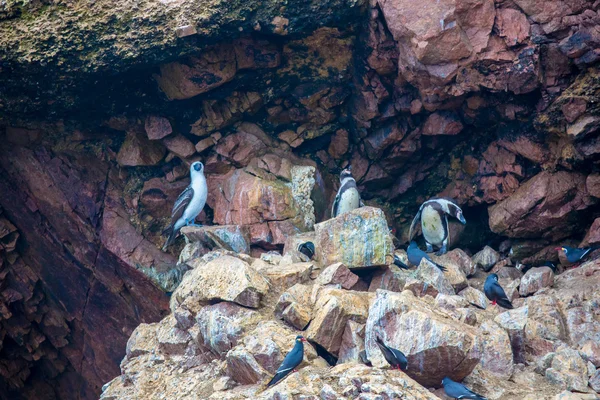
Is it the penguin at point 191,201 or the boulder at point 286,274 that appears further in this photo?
the penguin at point 191,201

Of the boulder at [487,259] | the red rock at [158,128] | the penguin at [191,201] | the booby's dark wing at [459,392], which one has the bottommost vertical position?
the boulder at [487,259]

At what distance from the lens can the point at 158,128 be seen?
11.4 m

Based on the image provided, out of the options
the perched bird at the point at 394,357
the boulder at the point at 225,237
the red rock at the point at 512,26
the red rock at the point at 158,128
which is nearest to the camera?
the perched bird at the point at 394,357

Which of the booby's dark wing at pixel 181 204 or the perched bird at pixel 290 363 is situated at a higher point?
the booby's dark wing at pixel 181 204

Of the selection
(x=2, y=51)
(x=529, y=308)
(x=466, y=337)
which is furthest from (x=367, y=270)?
(x=2, y=51)

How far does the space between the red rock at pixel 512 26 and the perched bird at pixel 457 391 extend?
5.13 metres

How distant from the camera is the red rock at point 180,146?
11572mm

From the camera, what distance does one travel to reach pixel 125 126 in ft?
37.8

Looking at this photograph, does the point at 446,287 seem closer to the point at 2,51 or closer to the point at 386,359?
the point at 386,359

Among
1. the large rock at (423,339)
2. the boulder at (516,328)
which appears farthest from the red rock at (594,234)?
the large rock at (423,339)

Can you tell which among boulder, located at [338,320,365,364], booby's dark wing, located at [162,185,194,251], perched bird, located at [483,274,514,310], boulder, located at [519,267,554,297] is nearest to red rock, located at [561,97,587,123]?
boulder, located at [519,267,554,297]

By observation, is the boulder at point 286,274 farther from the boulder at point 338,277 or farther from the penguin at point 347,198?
the penguin at point 347,198

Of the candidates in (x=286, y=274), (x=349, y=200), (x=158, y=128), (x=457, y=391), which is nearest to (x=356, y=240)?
(x=286, y=274)

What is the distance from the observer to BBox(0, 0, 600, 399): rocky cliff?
9.23m
